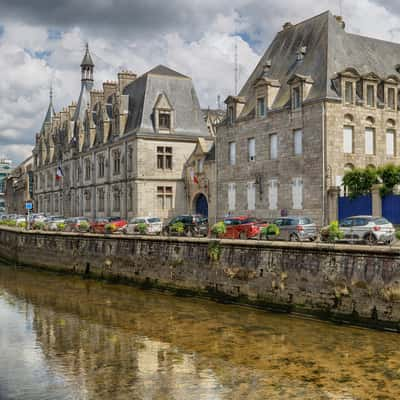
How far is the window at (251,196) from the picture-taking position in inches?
1455

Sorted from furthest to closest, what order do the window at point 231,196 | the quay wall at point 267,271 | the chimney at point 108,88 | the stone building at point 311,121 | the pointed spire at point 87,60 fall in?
the pointed spire at point 87,60
the chimney at point 108,88
the window at point 231,196
the stone building at point 311,121
the quay wall at point 267,271

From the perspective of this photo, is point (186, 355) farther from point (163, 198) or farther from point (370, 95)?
point (163, 198)

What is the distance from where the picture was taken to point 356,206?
3058cm

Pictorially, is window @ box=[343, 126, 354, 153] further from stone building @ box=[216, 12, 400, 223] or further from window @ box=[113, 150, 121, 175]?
window @ box=[113, 150, 121, 175]

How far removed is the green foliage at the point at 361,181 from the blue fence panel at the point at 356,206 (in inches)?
13.1

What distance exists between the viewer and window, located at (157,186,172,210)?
47.3m

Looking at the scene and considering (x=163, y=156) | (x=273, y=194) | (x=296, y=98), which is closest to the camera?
(x=296, y=98)

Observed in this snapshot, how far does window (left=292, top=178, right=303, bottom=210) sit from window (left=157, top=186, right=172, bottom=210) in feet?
52.1

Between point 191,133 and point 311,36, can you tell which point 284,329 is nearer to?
point 311,36

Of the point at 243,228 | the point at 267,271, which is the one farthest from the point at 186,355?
the point at 243,228

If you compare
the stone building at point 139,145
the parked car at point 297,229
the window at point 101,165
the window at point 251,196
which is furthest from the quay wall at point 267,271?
the window at point 101,165

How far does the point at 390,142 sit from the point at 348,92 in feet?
14.4

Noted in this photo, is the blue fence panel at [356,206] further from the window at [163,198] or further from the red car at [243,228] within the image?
the window at [163,198]

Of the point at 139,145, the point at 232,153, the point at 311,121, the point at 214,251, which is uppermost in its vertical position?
the point at 139,145
